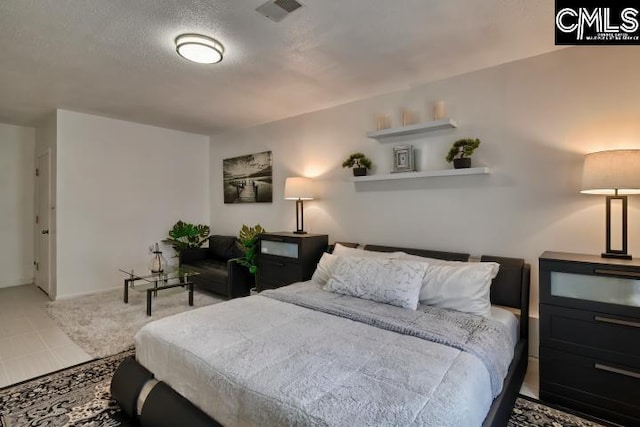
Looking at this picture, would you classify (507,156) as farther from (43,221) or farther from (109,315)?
(43,221)

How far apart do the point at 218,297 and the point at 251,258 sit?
2.63 ft

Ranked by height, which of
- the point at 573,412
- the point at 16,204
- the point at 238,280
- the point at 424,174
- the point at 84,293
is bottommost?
the point at 573,412

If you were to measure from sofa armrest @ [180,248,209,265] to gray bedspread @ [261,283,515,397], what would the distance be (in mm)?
2747

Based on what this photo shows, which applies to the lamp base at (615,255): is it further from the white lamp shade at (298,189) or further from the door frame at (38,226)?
the door frame at (38,226)

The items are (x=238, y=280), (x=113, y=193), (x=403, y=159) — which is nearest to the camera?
(x=403, y=159)

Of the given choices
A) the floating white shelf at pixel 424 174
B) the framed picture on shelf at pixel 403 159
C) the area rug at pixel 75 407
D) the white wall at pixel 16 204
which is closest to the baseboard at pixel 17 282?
the white wall at pixel 16 204

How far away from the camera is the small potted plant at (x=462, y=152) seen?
279cm

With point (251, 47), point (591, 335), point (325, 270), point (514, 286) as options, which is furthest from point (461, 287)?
point (251, 47)

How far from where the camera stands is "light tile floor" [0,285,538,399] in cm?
238

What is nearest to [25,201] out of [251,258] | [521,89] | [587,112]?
[251,258]

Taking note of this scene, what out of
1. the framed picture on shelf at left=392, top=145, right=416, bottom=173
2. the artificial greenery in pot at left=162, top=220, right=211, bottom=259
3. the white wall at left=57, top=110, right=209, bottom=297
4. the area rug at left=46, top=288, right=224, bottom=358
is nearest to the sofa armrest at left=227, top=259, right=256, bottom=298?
Answer: the area rug at left=46, top=288, right=224, bottom=358

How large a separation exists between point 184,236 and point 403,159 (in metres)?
3.72

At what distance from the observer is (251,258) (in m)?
3.99

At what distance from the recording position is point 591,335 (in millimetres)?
1928
